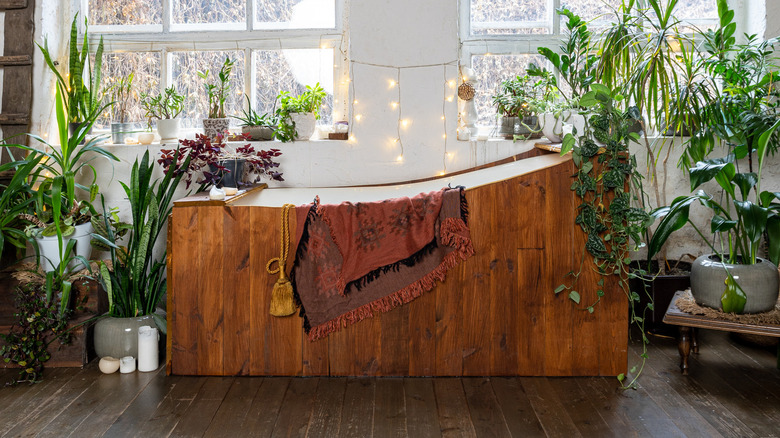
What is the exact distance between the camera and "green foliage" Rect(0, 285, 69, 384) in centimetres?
299

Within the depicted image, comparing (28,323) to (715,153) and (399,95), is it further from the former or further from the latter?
(715,153)

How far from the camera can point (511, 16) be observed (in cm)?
405

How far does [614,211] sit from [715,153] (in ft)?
4.43

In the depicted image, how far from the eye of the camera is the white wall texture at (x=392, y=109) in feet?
12.2

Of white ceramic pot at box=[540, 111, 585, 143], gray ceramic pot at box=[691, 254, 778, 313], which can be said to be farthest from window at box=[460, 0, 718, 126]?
gray ceramic pot at box=[691, 254, 778, 313]

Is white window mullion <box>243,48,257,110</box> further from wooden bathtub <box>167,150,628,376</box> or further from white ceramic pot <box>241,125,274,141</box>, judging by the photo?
wooden bathtub <box>167,150,628,376</box>

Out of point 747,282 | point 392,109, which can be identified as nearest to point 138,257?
point 392,109

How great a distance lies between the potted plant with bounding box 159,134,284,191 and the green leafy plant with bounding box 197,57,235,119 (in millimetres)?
258

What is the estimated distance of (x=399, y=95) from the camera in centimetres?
373

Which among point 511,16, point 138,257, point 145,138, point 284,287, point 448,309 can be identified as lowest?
point 448,309

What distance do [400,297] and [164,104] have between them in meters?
1.93

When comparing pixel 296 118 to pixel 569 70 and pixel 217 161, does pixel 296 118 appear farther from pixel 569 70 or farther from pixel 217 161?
pixel 569 70

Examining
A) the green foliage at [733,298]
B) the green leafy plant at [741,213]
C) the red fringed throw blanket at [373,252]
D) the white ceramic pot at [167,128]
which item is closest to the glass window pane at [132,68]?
the white ceramic pot at [167,128]

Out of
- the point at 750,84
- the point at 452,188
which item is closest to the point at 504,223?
the point at 452,188
